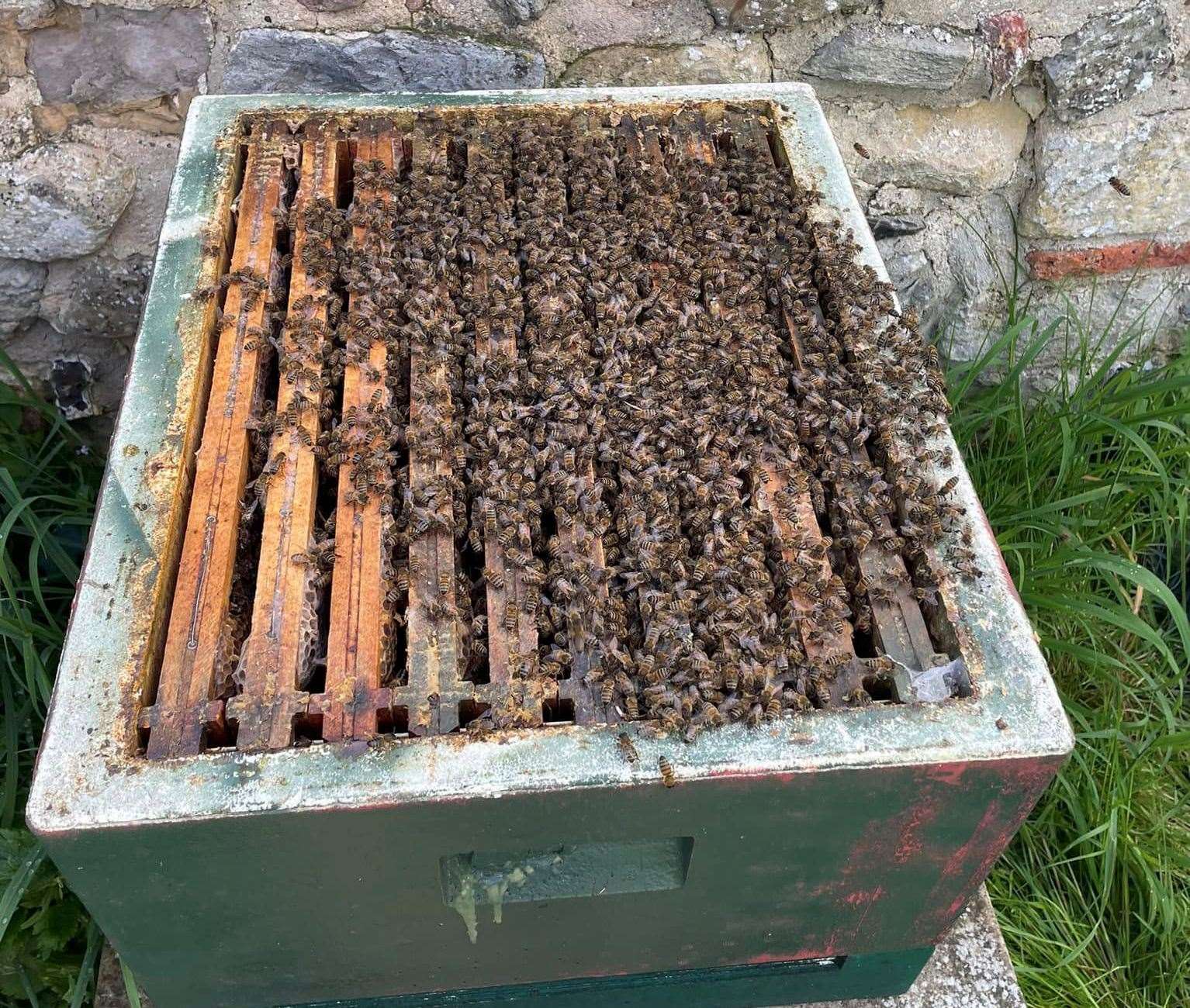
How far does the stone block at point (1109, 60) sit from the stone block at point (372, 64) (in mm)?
1600

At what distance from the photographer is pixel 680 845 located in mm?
1740

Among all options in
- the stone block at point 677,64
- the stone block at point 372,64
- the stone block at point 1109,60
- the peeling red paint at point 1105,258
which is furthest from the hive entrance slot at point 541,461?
the peeling red paint at point 1105,258

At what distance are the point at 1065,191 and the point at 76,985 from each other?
3.62 metres

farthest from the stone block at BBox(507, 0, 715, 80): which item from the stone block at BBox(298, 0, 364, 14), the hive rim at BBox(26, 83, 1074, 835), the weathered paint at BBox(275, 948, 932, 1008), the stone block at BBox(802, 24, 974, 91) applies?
the weathered paint at BBox(275, 948, 932, 1008)

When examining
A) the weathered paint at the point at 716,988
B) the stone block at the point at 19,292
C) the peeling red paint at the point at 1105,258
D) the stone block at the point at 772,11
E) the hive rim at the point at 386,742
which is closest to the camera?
the hive rim at the point at 386,742

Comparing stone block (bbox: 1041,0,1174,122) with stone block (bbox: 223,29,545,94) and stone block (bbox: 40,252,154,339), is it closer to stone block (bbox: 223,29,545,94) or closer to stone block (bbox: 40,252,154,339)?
stone block (bbox: 223,29,545,94)

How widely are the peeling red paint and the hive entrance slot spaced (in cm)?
151

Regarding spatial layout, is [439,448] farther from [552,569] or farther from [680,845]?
[680,845]

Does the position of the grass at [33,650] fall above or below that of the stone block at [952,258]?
below

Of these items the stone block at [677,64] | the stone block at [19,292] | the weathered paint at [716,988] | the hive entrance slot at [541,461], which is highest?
the stone block at [677,64]

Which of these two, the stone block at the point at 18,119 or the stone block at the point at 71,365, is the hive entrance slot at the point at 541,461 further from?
the stone block at the point at 71,365

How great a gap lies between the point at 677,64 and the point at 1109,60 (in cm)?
132

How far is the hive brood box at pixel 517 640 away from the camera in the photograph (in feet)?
5.15

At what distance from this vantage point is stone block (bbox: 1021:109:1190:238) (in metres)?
3.29
